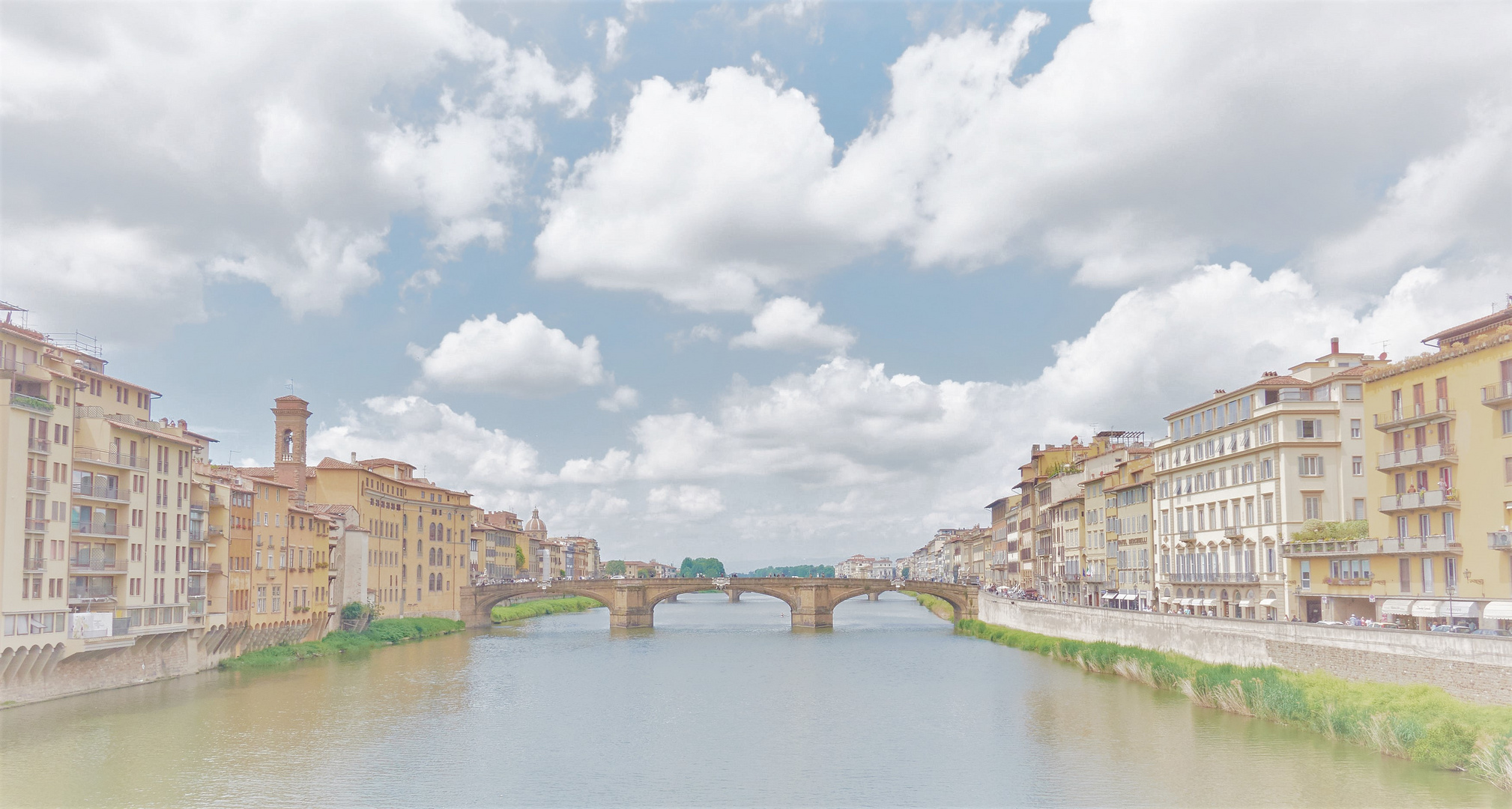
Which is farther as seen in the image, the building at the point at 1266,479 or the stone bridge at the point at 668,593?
the stone bridge at the point at 668,593

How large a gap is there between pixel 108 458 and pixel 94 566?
180 inches

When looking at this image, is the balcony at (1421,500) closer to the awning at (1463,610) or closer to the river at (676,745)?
the awning at (1463,610)

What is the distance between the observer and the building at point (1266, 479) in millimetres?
52562

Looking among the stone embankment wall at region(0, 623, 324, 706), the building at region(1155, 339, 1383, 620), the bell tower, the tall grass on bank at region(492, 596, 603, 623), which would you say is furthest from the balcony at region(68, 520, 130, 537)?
the tall grass on bank at region(492, 596, 603, 623)

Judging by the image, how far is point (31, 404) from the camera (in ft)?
144

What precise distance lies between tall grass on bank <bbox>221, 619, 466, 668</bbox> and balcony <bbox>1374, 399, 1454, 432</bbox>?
187ft

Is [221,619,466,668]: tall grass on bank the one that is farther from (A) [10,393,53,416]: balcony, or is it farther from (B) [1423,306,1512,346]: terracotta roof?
(B) [1423,306,1512,346]: terracotta roof

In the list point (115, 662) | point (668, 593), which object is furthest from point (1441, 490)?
point (668, 593)

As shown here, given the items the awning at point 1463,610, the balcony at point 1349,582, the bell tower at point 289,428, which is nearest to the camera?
the awning at point 1463,610

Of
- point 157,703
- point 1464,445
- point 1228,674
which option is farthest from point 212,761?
point 1464,445

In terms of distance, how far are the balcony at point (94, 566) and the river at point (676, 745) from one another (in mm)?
5239

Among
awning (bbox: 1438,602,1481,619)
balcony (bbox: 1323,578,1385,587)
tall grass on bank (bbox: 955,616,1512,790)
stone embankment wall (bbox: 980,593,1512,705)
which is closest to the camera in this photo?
tall grass on bank (bbox: 955,616,1512,790)

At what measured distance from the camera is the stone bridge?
349 ft

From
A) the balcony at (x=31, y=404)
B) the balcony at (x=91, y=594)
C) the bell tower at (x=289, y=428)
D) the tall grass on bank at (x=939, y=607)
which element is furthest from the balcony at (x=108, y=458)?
the tall grass on bank at (x=939, y=607)
